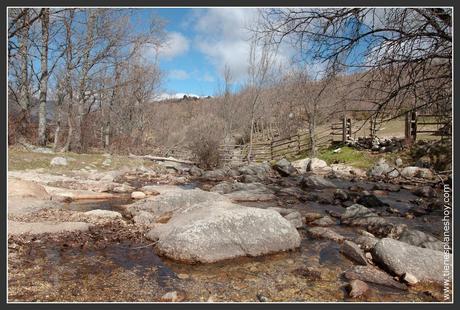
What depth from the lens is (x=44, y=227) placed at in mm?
6020

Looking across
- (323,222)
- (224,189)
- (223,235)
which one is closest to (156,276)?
(223,235)

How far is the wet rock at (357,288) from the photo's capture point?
4246 millimetres

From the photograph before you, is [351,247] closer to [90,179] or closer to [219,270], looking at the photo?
[219,270]

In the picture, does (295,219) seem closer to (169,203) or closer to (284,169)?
(169,203)

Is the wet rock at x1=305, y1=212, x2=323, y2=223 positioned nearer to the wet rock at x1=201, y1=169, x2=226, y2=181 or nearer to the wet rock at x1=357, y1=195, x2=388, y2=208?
the wet rock at x1=357, y1=195, x2=388, y2=208

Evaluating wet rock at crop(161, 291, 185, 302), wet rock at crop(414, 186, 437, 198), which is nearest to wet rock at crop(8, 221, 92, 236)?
wet rock at crop(161, 291, 185, 302)

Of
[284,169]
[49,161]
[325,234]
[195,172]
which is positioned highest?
[49,161]

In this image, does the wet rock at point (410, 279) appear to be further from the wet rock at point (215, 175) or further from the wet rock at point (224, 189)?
the wet rock at point (215, 175)

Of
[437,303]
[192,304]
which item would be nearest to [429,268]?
[437,303]

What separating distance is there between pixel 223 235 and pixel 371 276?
2.14m

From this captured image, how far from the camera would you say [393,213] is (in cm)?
877

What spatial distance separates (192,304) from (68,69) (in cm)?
1688

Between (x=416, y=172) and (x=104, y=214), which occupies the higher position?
(x=416, y=172)

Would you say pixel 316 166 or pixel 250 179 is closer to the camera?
pixel 250 179
